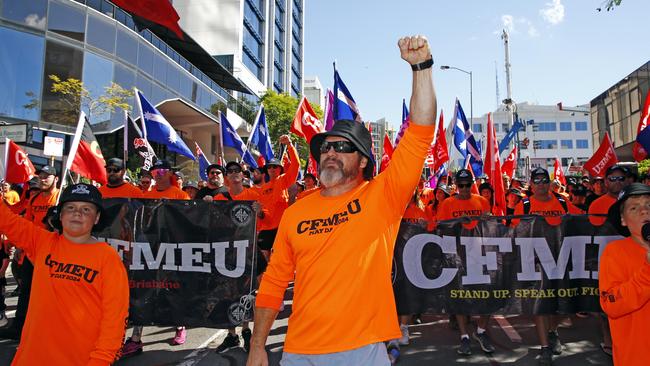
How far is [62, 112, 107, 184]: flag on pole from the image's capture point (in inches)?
261

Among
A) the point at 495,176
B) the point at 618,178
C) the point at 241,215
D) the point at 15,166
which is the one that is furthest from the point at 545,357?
the point at 15,166

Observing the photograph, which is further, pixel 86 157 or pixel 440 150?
pixel 440 150

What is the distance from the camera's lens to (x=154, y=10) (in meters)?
4.20

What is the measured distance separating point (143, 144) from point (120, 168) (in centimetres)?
213

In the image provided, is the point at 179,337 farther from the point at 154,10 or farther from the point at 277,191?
the point at 154,10

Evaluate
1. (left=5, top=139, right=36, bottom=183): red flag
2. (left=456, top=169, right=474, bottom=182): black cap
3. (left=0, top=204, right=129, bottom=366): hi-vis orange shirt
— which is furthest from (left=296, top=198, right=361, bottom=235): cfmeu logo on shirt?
(left=5, top=139, right=36, bottom=183): red flag

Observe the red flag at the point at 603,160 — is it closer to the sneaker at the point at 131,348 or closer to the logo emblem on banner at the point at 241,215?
the logo emblem on banner at the point at 241,215

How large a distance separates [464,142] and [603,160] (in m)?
2.90

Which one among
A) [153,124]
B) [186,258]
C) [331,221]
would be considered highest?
[153,124]

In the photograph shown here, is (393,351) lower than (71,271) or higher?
lower

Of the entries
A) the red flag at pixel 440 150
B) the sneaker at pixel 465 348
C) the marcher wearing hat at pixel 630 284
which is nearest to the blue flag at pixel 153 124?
the red flag at pixel 440 150

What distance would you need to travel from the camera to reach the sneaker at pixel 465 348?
5148 mm

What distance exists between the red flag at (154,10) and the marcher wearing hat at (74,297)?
78.2 inches

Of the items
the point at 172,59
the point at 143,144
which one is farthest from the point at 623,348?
the point at 172,59
